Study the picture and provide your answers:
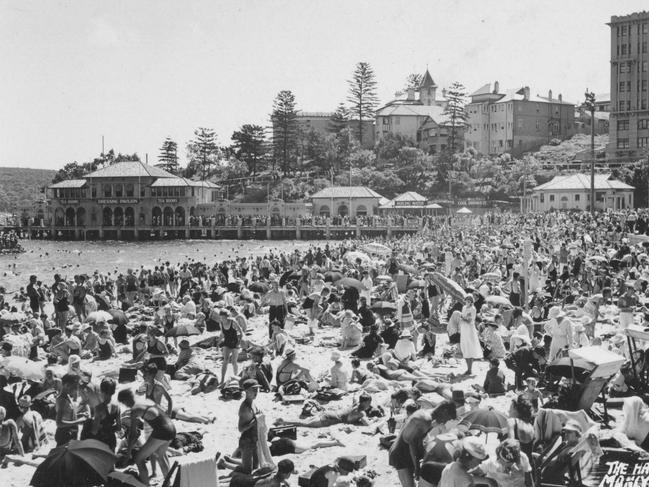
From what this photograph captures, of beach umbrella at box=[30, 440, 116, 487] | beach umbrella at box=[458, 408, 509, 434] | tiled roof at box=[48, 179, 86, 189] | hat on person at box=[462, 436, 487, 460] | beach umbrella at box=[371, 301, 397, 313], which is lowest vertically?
beach umbrella at box=[30, 440, 116, 487]

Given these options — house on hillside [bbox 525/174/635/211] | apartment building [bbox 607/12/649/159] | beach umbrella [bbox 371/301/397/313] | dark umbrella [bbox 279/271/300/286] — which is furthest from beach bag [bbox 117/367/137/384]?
apartment building [bbox 607/12/649/159]

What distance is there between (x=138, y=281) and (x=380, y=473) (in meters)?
17.8

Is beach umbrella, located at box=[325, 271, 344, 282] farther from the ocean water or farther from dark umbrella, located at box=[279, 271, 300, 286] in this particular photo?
the ocean water

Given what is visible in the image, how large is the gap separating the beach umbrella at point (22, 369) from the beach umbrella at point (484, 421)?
6106mm

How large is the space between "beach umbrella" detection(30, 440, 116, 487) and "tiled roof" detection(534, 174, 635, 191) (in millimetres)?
60194

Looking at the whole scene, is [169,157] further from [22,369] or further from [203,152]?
[22,369]

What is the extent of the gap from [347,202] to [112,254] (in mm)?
24924

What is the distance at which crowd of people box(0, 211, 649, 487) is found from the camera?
705 centimetres

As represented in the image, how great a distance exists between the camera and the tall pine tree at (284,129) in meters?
95.4

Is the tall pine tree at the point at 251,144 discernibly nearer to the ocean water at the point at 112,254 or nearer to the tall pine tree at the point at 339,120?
the tall pine tree at the point at 339,120

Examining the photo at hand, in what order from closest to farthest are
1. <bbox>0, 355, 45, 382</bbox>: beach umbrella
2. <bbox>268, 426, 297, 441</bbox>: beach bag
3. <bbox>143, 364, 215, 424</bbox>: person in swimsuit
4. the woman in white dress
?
<bbox>143, 364, 215, 424</bbox>: person in swimsuit
<bbox>268, 426, 297, 441</bbox>: beach bag
<bbox>0, 355, 45, 382</bbox>: beach umbrella
the woman in white dress

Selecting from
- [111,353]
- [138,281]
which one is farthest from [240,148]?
[111,353]

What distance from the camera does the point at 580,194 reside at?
64375mm

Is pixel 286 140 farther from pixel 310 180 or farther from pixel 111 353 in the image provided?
pixel 111 353
